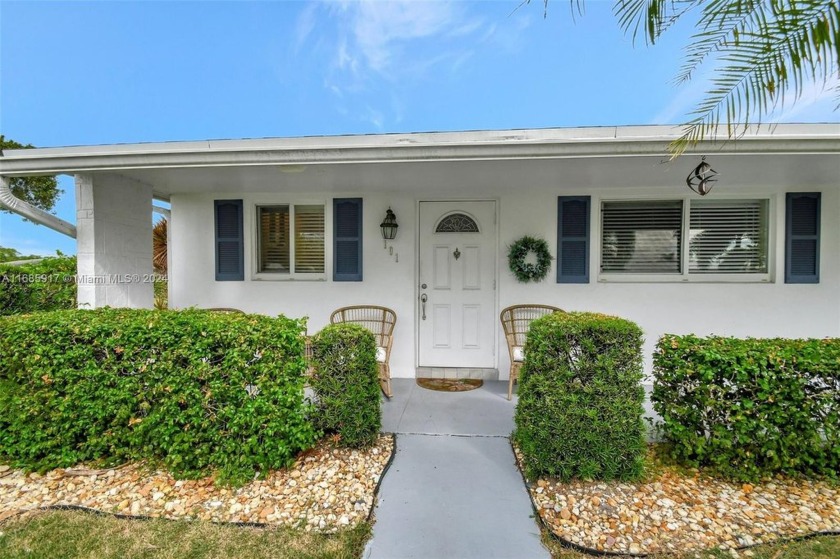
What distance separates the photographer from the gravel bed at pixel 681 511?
69.2 inches

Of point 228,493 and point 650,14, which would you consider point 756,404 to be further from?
point 228,493

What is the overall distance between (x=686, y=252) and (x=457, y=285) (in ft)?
8.74

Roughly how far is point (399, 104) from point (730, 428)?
8287mm

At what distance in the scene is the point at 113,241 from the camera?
343 centimetres

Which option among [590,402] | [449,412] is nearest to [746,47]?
[590,402]

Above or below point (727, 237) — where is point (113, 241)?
below

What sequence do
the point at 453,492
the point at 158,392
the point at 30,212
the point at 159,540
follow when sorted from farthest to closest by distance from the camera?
the point at 30,212
the point at 158,392
the point at 453,492
the point at 159,540

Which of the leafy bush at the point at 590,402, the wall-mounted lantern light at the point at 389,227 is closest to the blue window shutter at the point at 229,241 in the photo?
the wall-mounted lantern light at the point at 389,227

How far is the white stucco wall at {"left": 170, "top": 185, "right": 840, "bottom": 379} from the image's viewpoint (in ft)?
12.9

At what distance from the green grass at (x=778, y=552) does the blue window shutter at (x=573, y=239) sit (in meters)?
2.70

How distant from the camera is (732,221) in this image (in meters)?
4.06

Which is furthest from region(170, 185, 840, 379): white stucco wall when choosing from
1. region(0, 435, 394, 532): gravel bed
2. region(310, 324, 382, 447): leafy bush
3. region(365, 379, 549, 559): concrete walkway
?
region(0, 435, 394, 532): gravel bed

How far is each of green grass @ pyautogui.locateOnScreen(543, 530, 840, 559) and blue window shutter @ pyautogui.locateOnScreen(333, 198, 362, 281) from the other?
326 cm

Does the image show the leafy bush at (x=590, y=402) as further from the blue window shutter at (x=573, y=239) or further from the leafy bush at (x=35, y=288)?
the leafy bush at (x=35, y=288)
